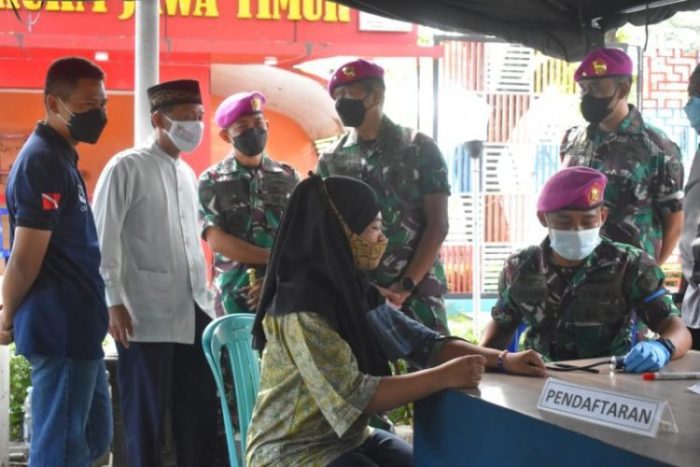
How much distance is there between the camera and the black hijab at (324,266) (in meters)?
2.25

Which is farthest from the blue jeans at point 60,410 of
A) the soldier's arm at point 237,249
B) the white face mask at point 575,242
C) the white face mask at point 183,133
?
the white face mask at point 575,242

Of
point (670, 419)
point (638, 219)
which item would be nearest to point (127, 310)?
point (638, 219)

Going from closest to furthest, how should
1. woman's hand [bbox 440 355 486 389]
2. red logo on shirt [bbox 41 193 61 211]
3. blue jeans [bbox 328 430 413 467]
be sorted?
woman's hand [bbox 440 355 486 389] → blue jeans [bbox 328 430 413 467] → red logo on shirt [bbox 41 193 61 211]

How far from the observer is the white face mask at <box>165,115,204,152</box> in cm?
362

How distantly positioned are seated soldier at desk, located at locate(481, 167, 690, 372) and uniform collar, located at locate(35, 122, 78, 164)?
158 cm

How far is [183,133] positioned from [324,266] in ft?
5.11

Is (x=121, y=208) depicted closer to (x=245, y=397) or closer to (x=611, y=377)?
(x=245, y=397)

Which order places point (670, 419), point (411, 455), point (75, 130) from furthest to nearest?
point (75, 130) → point (411, 455) → point (670, 419)

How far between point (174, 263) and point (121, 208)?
30 cm

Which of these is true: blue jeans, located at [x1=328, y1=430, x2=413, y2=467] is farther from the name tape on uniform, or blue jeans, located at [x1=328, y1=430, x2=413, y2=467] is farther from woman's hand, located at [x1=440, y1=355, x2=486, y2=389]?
the name tape on uniform

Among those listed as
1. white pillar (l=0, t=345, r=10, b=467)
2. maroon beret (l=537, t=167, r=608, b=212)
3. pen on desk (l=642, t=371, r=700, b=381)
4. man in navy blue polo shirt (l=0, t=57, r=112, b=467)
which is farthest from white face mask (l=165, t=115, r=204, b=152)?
pen on desk (l=642, t=371, r=700, b=381)

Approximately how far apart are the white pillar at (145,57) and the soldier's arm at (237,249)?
1.18 m

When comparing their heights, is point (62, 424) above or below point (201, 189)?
below

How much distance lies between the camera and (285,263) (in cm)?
229
